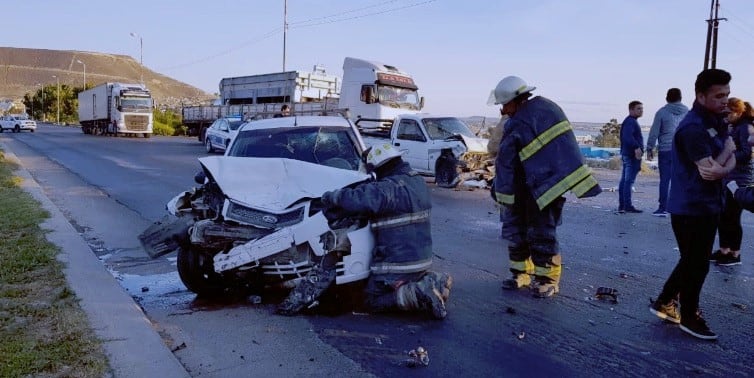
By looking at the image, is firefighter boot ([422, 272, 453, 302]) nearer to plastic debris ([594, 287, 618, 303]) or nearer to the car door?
plastic debris ([594, 287, 618, 303])

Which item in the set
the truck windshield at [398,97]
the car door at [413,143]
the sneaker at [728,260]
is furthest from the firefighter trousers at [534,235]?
the truck windshield at [398,97]

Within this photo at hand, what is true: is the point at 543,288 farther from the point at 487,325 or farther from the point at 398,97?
the point at 398,97

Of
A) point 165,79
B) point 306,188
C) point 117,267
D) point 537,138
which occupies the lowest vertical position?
point 117,267

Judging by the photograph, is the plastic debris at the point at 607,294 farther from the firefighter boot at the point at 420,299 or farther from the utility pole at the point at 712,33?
the utility pole at the point at 712,33

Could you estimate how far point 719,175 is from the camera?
4.30m

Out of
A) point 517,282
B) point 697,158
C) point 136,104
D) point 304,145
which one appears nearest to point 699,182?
point 697,158

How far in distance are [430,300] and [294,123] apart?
3.07 metres

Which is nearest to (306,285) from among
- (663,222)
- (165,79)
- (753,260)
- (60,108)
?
(753,260)

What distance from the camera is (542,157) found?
5602 millimetres

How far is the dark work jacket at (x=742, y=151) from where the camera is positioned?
6.82 m

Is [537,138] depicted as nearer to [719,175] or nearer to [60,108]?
[719,175]

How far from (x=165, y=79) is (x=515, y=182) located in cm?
16816

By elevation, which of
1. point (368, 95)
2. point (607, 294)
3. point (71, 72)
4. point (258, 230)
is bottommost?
point (607, 294)

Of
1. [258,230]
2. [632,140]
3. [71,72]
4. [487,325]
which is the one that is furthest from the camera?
[71,72]
